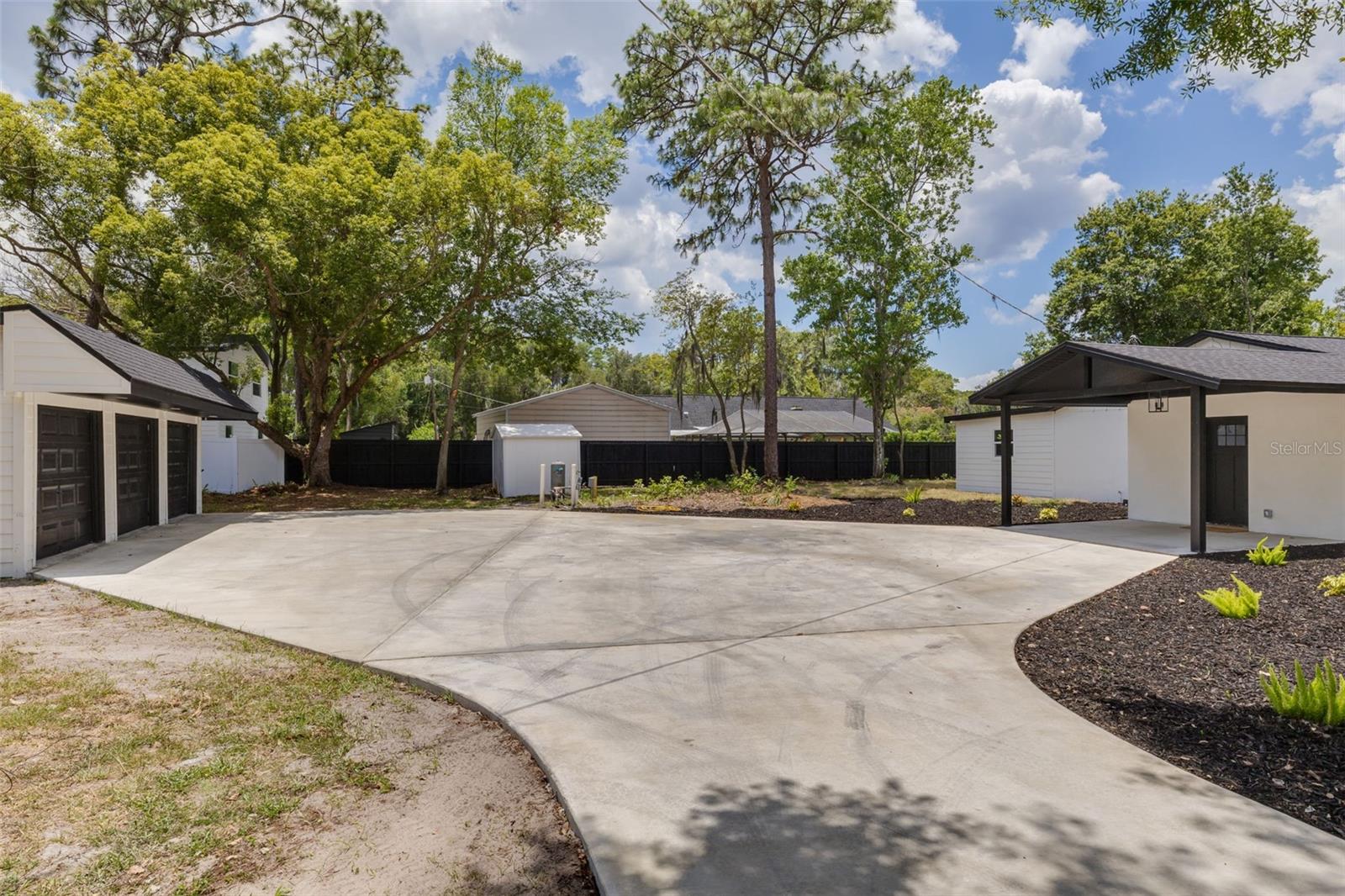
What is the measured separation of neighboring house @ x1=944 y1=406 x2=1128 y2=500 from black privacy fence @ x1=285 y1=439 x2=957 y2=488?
17.8ft

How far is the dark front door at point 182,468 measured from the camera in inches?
507

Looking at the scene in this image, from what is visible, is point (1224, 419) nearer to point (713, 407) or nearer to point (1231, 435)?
point (1231, 435)

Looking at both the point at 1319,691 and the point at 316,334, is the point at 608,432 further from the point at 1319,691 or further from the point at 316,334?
the point at 1319,691

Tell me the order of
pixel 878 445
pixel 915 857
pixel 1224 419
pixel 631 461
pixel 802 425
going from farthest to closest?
pixel 802 425, pixel 878 445, pixel 631 461, pixel 1224 419, pixel 915 857

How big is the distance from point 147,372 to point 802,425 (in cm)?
2537

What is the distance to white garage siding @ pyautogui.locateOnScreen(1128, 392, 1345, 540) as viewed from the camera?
9.61m

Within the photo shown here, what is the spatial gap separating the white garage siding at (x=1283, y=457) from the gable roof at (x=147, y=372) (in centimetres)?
1540

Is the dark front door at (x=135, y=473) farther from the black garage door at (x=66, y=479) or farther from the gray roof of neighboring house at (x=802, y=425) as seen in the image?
the gray roof of neighboring house at (x=802, y=425)

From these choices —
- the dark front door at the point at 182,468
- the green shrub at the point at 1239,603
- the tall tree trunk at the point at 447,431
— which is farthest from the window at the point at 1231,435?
the dark front door at the point at 182,468

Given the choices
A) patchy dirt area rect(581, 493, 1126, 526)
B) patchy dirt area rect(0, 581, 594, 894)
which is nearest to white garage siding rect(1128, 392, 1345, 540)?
patchy dirt area rect(581, 493, 1126, 526)

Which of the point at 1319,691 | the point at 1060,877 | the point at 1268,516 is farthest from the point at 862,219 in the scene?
the point at 1060,877

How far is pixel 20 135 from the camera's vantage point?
13.7 metres

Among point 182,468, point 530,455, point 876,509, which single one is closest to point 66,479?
point 182,468

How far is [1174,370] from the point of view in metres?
8.66
